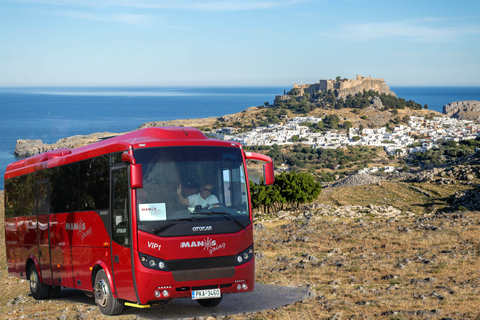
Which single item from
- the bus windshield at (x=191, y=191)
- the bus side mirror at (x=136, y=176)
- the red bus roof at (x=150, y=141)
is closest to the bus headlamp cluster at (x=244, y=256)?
the bus windshield at (x=191, y=191)

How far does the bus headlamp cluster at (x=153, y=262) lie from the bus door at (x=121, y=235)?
25cm

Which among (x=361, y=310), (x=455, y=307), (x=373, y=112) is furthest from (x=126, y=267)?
(x=373, y=112)

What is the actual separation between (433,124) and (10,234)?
581ft

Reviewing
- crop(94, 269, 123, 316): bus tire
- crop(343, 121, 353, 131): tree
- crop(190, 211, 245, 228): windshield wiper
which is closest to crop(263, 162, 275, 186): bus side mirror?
crop(190, 211, 245, 228): windshield wiper

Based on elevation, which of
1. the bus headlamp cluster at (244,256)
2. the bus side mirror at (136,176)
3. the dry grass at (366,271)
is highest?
the bus side mirror at (136,176)

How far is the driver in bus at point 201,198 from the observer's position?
8.74m

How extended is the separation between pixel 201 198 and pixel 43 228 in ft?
17.7

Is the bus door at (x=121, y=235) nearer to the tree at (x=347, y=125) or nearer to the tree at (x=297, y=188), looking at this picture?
the tree at (x=297, y=188)

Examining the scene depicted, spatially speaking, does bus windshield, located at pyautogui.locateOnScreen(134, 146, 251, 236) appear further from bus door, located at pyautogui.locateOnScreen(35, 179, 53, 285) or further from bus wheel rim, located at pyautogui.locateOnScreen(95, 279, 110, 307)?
bus door, located at pyautogui.locateOnScreen(35, 179, 53, 285)

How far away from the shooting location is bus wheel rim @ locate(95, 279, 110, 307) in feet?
30.6

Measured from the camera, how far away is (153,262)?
27.7 feet

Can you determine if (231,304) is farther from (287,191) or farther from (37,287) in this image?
(287,191)

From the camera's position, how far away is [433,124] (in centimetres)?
17412

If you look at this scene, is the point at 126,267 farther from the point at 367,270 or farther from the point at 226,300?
the point at 367,270
